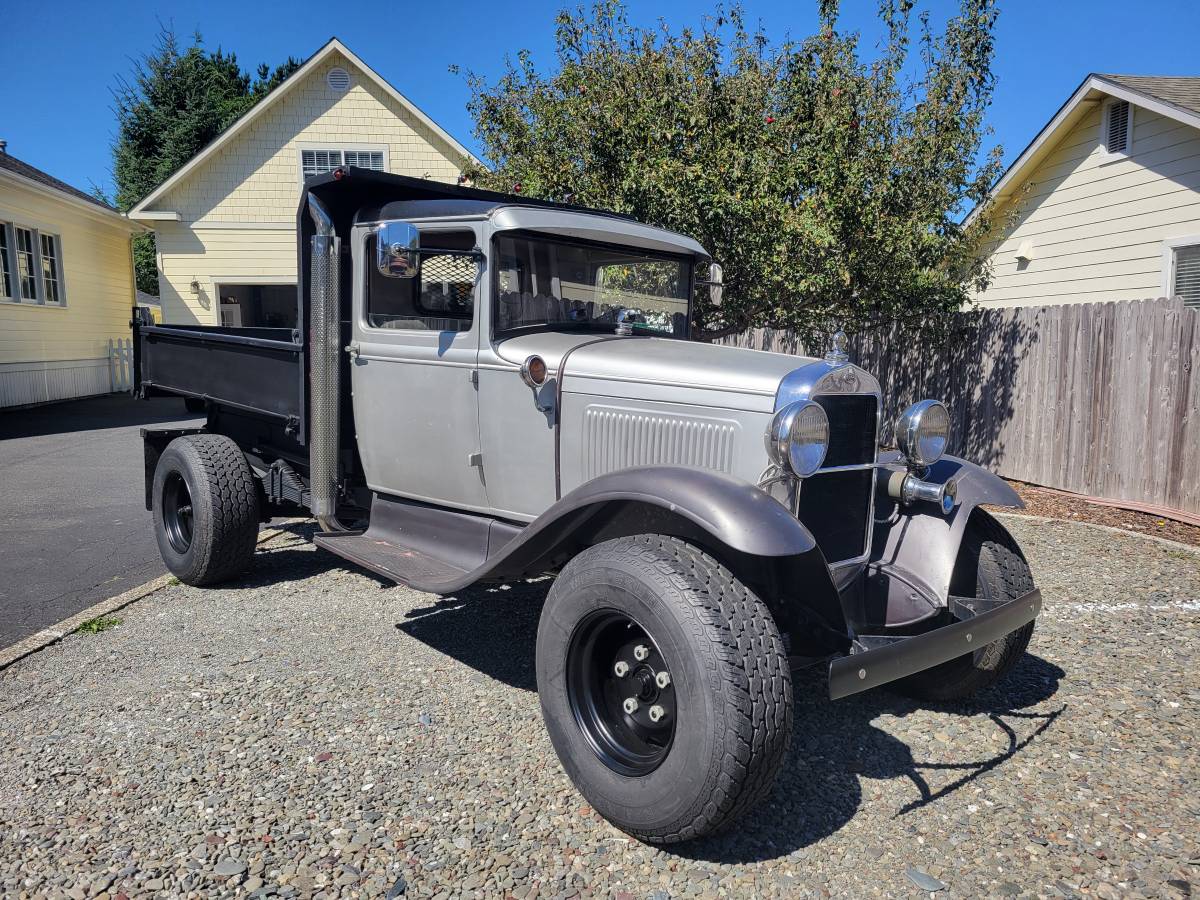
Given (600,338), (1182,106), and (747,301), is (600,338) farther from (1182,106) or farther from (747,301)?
(1182,106)

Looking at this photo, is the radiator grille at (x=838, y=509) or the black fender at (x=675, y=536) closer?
the black fender at (x=675, y=536)

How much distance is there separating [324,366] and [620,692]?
2.48 metres

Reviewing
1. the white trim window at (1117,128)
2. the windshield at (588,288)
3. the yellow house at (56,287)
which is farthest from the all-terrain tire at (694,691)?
the yellow house at (56,287)

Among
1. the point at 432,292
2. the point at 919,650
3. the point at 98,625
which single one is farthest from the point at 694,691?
the point at 98,625

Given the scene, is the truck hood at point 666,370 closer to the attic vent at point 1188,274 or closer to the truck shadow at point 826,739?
the truck shadow at point 826,739

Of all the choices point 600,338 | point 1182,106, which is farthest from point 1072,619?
point 1182,106

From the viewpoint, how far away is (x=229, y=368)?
5215 mm

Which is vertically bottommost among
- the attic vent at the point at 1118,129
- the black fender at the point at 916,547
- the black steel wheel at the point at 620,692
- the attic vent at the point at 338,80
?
the black steel wheel at the point at 620,692

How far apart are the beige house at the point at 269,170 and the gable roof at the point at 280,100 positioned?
0.12ft

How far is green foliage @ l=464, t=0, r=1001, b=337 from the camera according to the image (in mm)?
7379

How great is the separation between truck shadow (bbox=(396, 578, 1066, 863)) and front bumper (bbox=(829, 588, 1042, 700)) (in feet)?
1.79

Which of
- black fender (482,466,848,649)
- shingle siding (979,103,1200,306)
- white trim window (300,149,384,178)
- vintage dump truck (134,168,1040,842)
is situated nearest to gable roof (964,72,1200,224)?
shingle siding (979,103,1200,306)

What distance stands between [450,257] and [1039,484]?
22.7ft

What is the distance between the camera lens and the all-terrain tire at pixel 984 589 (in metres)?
3.43
